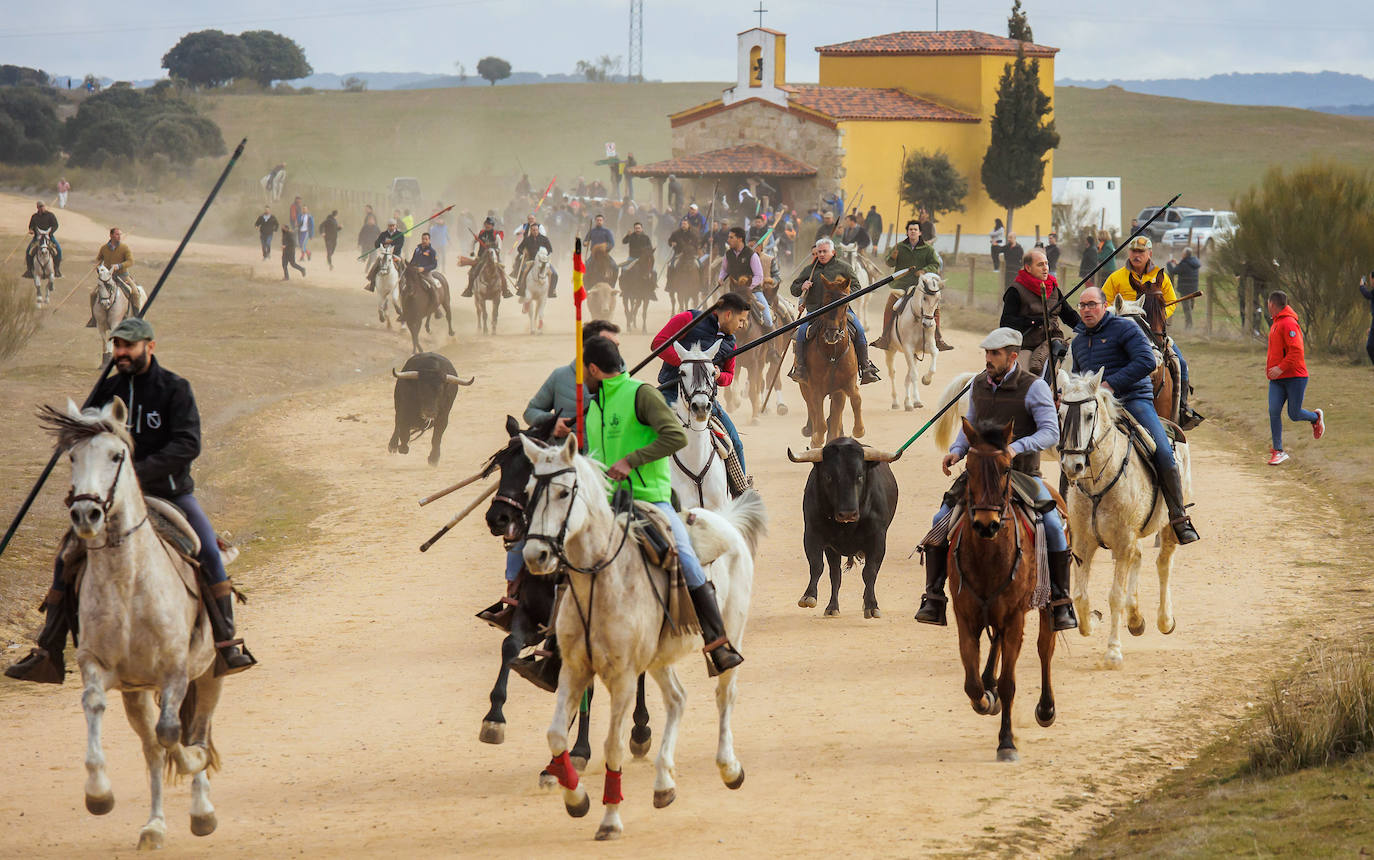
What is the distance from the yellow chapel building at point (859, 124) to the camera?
191 feet

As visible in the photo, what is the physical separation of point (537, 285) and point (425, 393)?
14.4 m

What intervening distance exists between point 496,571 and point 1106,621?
18.9 feet

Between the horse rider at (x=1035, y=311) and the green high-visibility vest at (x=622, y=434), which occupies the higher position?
the horse rider at (x=1035, y=311)

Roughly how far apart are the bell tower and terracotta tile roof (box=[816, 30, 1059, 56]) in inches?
286

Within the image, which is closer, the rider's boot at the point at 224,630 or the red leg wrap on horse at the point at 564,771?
the red leg wrap on horse at the point at 564,771

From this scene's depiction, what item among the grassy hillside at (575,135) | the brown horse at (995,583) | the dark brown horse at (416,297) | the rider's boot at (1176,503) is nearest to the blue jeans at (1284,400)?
the rider's boot at (1176,503)

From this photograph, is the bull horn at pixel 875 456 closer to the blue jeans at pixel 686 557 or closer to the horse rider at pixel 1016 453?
the horse rider at pixel 1016 453

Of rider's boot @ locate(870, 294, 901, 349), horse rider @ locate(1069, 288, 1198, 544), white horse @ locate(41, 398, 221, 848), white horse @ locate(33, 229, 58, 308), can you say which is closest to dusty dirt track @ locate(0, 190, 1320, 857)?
white horse @ locate(41, 398, 221, 848)

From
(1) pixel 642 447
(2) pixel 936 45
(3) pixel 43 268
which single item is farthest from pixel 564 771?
(2) pixel 936 45

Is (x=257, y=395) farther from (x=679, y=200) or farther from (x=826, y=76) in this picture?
(x=826, y=76)

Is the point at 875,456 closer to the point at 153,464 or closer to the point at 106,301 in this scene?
the point at 153,464

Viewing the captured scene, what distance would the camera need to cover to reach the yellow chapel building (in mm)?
58219

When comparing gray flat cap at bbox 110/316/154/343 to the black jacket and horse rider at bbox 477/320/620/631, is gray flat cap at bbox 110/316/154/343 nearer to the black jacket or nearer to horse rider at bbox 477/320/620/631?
the black jacket

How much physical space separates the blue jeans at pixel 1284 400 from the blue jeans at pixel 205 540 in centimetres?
1484
